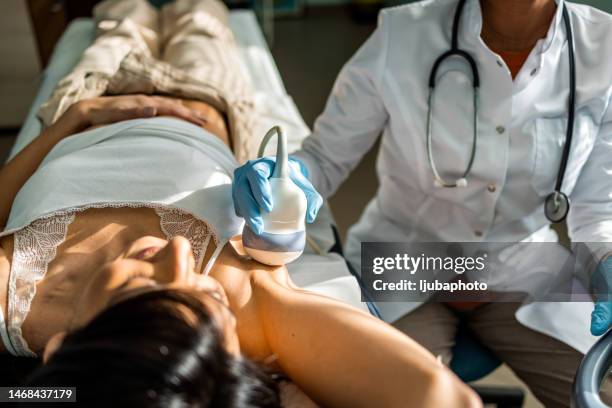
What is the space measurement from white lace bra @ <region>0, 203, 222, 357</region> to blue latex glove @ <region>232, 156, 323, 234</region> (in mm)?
91

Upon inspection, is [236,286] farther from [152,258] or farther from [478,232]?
[478,232]

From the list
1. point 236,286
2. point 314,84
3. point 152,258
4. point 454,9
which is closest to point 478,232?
point 454,9

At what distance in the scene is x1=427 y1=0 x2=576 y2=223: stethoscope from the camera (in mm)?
1346

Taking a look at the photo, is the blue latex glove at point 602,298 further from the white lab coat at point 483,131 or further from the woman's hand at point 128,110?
the woman's hand at point 128,110

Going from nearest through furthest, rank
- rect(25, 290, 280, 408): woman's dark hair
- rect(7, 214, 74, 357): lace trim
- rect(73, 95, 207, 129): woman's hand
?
rect(25, 290, 280, 408): woman's dark hair, rect(7, 214, 74, 357): lace trim, rect(73, 95, 207, 129): woman's hand

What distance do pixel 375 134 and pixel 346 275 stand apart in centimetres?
36

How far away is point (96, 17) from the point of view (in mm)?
2479

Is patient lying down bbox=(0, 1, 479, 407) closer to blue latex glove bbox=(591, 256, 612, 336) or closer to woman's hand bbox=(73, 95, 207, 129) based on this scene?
woman's hand bbox=(73, 95, 207, 129)

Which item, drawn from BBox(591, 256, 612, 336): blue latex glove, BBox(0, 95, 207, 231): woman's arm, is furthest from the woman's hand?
BBox(591, 256, 612, 336): blue latex glove

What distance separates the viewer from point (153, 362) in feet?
2.44

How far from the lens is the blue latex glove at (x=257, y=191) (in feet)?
3.65

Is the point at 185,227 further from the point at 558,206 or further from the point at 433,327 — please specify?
the point at 558,206

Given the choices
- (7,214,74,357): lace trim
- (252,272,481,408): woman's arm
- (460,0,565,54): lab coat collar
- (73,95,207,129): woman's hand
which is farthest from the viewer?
(73,95,207,129): woman's hand

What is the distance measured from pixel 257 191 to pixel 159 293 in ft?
1.06
